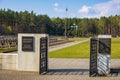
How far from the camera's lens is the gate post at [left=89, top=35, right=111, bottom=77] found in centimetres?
1495

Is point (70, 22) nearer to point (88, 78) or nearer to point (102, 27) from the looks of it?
point (102, 27)

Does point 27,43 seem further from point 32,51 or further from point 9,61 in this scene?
point 9,61

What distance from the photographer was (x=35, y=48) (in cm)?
1568

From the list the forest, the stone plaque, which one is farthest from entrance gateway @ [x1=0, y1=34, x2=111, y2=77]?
the forest

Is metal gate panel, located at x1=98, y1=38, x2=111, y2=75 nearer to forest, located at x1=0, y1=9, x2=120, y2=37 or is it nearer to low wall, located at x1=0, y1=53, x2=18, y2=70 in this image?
low wall, located at x1=0, y1=53, x2=18, y2=70

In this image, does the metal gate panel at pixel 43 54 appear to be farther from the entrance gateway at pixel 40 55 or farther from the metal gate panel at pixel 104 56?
the metal gate panel at pixel 104 56

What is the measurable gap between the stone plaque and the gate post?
122 inches

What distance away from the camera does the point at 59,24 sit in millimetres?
150250

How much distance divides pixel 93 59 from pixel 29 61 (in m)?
3.29

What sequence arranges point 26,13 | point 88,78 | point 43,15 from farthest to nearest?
1. point 43,15
2. point 26,13
3. point 88,78

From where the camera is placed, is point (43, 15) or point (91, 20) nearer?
point (43, 15)

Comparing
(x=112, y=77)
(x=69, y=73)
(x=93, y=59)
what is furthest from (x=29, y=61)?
(x=112, y=77)

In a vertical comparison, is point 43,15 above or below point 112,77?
above

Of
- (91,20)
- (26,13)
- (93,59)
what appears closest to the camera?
(93,59)
